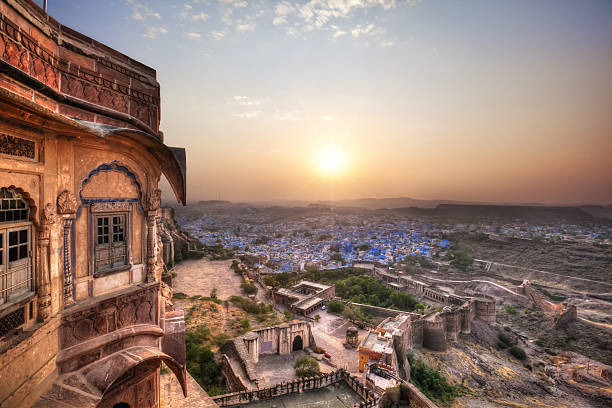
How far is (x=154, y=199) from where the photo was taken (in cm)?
450

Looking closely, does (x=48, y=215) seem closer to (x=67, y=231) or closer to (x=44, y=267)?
(x=67, y=231)

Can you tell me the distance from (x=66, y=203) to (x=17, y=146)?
2.69ft

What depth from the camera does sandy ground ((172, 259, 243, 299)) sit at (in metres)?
23.2

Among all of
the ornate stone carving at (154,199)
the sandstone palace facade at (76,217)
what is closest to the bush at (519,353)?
the sandstone palace facade at (76,217)

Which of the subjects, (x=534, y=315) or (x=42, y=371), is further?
(x=534, y=315)

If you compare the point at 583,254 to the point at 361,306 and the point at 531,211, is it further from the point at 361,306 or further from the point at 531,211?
the point at 531,211

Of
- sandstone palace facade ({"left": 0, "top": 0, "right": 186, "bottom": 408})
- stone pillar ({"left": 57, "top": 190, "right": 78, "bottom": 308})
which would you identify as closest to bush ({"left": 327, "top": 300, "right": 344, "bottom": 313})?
sandstone palace facade ({"left": 0, "top": 0, "right": 186, "bottom": 408})

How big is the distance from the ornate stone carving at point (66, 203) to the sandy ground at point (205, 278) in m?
20.5

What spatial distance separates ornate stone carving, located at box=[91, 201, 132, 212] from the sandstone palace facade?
1 centimetres

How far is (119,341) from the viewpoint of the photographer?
3.83 m

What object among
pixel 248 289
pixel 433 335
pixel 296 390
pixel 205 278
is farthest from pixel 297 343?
pixel 205 278

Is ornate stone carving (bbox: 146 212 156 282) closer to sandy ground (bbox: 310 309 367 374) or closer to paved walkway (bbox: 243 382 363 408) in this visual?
paved walkway (bbox: 243 382 363 408)

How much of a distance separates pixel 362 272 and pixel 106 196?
38.9 m

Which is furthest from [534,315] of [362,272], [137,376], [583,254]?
[137,376]
